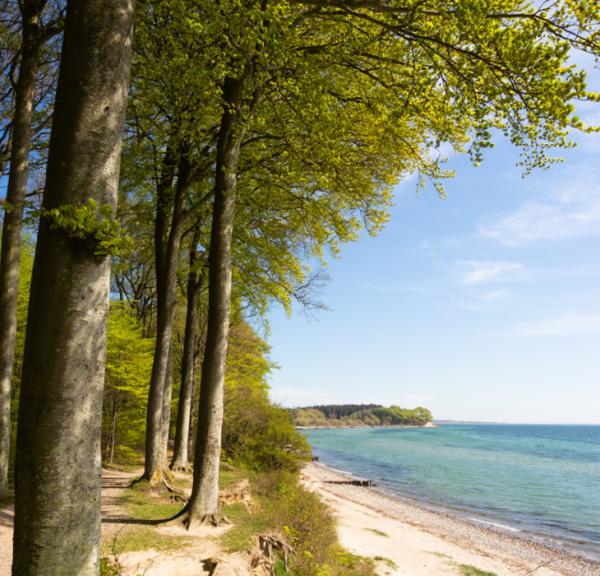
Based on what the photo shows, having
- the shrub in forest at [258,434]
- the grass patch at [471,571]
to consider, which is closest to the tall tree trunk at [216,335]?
the grass patch at [471,571]

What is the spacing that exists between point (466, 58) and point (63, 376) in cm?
590

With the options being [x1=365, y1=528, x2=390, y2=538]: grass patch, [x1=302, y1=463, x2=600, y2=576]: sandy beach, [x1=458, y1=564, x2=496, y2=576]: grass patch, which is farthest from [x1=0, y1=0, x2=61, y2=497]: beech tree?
[x1=458, y1=564, x2=496, y2=576]: grass patch

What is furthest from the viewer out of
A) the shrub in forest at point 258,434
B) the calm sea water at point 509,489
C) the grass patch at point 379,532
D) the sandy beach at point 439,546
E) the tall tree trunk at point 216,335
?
the calm sea water at point 509,489

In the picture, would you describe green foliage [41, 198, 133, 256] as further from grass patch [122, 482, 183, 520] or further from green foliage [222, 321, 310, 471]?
green foliage [222, 321, 310, 471]

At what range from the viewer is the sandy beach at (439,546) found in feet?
42.4

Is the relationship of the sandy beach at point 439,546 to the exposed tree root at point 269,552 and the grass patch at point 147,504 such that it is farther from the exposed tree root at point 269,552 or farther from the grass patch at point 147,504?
the grass patch at point 147,504

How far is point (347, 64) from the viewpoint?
8.47 meters

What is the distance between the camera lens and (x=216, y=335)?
8750mm

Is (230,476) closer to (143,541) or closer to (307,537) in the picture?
(307,537)

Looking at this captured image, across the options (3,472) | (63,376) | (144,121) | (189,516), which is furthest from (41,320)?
(144,121)

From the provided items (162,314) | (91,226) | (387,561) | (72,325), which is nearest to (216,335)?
(162,314)

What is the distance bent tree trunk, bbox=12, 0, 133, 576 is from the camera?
325 cm

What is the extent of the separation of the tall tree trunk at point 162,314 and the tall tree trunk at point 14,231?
3.12 metres

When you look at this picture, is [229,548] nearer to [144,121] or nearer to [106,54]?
[106,54]
